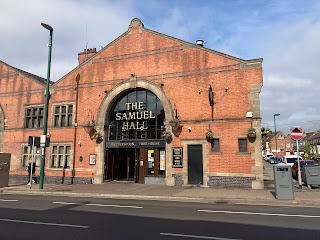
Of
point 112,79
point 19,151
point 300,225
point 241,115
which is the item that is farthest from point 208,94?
point 19,151

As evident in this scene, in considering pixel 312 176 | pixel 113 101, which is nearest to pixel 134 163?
pixel 113 101

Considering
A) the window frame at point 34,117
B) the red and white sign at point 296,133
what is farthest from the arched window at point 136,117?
the red and white sign at point 296,133

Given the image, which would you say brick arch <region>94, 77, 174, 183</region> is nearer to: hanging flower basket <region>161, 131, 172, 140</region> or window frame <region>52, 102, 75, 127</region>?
hanging flower basket <region>161, 131, 172, 140</region>

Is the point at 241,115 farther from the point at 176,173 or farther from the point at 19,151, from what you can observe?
the point at 19,151

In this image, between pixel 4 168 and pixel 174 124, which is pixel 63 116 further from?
pixel 174 124

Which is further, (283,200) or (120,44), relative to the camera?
(120,44)

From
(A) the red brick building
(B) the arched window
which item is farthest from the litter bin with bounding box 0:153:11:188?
(B) the arched window

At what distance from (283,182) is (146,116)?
1023 cm

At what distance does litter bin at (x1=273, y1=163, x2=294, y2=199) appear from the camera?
38.4ft

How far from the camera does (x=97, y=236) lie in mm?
6188

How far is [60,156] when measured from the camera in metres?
21.2

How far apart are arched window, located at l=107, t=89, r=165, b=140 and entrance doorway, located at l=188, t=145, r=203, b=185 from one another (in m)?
2.74

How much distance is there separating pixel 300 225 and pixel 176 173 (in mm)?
10672

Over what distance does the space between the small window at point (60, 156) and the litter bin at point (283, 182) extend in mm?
15092
